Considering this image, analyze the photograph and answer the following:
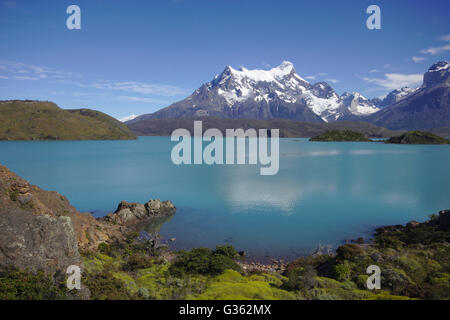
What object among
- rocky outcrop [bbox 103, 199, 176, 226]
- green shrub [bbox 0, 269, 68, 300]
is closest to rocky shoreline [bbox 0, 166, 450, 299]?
green shrub [bbox 0, 269, 68, 300]

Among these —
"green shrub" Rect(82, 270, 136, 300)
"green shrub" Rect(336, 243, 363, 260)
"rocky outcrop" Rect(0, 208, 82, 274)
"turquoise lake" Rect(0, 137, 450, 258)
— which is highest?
"rocky outcrop" Rect(0, 208, 82, 274)

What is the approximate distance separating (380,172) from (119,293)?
92.4 m

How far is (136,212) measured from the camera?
4119cm

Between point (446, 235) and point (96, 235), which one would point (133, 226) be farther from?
point (446, 235)

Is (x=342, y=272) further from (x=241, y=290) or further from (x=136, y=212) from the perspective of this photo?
(x=136, y=212)

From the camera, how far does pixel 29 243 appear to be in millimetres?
16141

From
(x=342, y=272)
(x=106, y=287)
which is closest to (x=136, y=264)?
(x=106, y=287)

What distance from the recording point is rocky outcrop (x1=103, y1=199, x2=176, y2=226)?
38062mm

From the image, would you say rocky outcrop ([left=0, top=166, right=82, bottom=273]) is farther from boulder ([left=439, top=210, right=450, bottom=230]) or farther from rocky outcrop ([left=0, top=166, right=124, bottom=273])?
boulder ([left=439, top=210, right=450, bottom=230])

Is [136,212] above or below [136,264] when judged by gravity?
below

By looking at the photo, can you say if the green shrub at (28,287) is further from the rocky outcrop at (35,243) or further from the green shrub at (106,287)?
the green shrub at (106,287)

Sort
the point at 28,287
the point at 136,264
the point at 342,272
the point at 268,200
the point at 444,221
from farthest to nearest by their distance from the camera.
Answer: the point at 268,200
the point at 444,221
the point at 136,264
the point at 342,272
the point at 28,287
